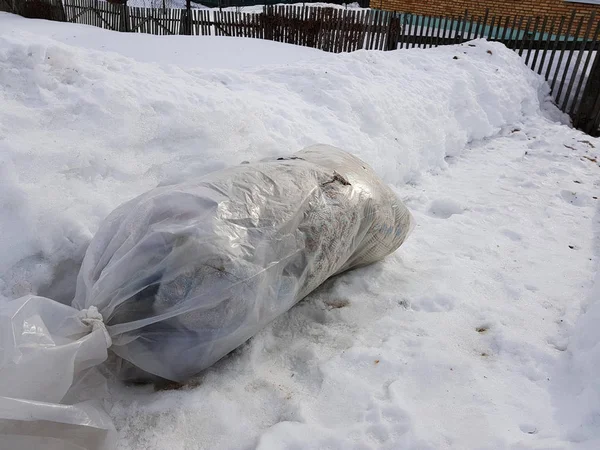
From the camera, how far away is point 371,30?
906 centimetres

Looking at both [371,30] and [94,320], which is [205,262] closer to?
[94,320]

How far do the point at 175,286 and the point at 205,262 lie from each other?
13 centimetres

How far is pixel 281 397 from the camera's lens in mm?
1676

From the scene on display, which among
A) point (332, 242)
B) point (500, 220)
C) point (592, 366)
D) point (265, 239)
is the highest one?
point (265, 239)

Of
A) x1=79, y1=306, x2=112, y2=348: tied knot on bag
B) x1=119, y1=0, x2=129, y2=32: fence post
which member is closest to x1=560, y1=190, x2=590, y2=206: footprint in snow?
x1=79, y1=306, x2=112, y2=348: tied knot on bag

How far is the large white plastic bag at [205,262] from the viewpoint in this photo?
61.3 inches

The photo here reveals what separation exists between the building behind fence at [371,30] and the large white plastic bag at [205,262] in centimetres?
713

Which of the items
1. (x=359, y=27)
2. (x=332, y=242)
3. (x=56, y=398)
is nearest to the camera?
(x=56, y=398)

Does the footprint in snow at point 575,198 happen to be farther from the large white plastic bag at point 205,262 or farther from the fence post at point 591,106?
the fence post at point 591,106

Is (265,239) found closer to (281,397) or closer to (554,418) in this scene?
(281,397)

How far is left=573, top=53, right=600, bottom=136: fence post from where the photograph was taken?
A: 23.1 ft

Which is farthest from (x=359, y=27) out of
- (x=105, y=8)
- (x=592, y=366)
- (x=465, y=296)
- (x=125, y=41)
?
(x=592, y=366)

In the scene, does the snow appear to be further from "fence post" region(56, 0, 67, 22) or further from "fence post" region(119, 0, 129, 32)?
"fence post" region(56, 0, 67, 22)

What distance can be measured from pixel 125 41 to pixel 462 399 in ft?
23.4
